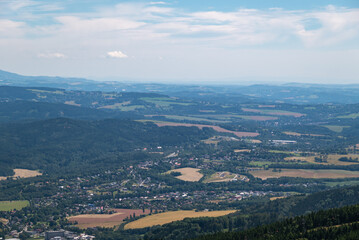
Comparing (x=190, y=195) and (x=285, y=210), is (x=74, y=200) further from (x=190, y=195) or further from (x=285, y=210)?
(x=285, y=210)

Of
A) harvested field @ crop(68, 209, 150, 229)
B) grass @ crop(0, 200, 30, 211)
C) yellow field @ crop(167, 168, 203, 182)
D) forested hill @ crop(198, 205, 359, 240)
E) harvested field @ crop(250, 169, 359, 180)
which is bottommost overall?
grass @ crop(0, 200, 30, 211)

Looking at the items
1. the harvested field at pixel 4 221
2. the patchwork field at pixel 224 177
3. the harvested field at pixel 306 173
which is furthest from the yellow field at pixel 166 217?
the harvested field at pixel 306 173

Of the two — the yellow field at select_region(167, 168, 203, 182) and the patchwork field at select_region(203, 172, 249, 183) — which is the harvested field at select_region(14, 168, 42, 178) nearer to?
the yellow field at select_region(167, 168, 203, 182)

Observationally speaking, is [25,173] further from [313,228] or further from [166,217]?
[313,228]

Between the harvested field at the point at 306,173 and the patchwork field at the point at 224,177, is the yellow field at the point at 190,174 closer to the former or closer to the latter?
the patchwork field at the point at 224,177

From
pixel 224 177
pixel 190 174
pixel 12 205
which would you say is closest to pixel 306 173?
pixel 224 177

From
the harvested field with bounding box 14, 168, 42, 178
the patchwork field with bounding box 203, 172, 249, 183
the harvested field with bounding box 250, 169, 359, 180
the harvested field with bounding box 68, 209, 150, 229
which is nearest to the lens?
the harvested field with bounding box 68, 209, 150, 229

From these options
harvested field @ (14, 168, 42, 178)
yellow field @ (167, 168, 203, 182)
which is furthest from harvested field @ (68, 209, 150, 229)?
harvested field @ (14, 168, 42, 178)
